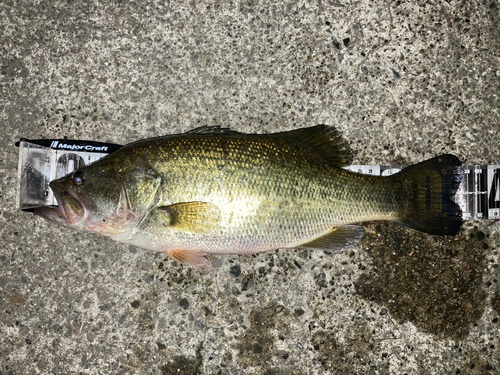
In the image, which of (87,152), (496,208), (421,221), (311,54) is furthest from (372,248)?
(87,152)

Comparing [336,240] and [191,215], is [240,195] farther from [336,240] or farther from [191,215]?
[336,240]

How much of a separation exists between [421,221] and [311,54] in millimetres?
1501

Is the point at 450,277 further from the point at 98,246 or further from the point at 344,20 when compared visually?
the point at 98,246

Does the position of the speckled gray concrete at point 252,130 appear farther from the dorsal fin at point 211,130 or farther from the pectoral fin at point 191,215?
the pectoral fin at point 191,215

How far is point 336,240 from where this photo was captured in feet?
8.67

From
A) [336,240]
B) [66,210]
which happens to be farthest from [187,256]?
[336,240]

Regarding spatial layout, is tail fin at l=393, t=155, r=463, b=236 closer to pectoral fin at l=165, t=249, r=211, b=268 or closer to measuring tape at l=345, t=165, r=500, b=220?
measuring tape at l=345, t=165, r=500, b=220

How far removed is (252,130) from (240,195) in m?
0.70

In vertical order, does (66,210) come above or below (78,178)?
below

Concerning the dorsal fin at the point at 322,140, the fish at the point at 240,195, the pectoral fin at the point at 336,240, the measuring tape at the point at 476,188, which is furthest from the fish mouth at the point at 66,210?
the measuring tape at the point at 476,188

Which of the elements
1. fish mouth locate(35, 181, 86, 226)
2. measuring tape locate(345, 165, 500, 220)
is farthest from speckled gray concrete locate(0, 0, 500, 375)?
fish mouth locate(35, 181, 86, 226)

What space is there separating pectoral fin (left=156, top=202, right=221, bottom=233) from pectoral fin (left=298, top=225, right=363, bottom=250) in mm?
680

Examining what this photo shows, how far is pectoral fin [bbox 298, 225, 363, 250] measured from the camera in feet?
8.66

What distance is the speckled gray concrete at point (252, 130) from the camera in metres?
2.84
